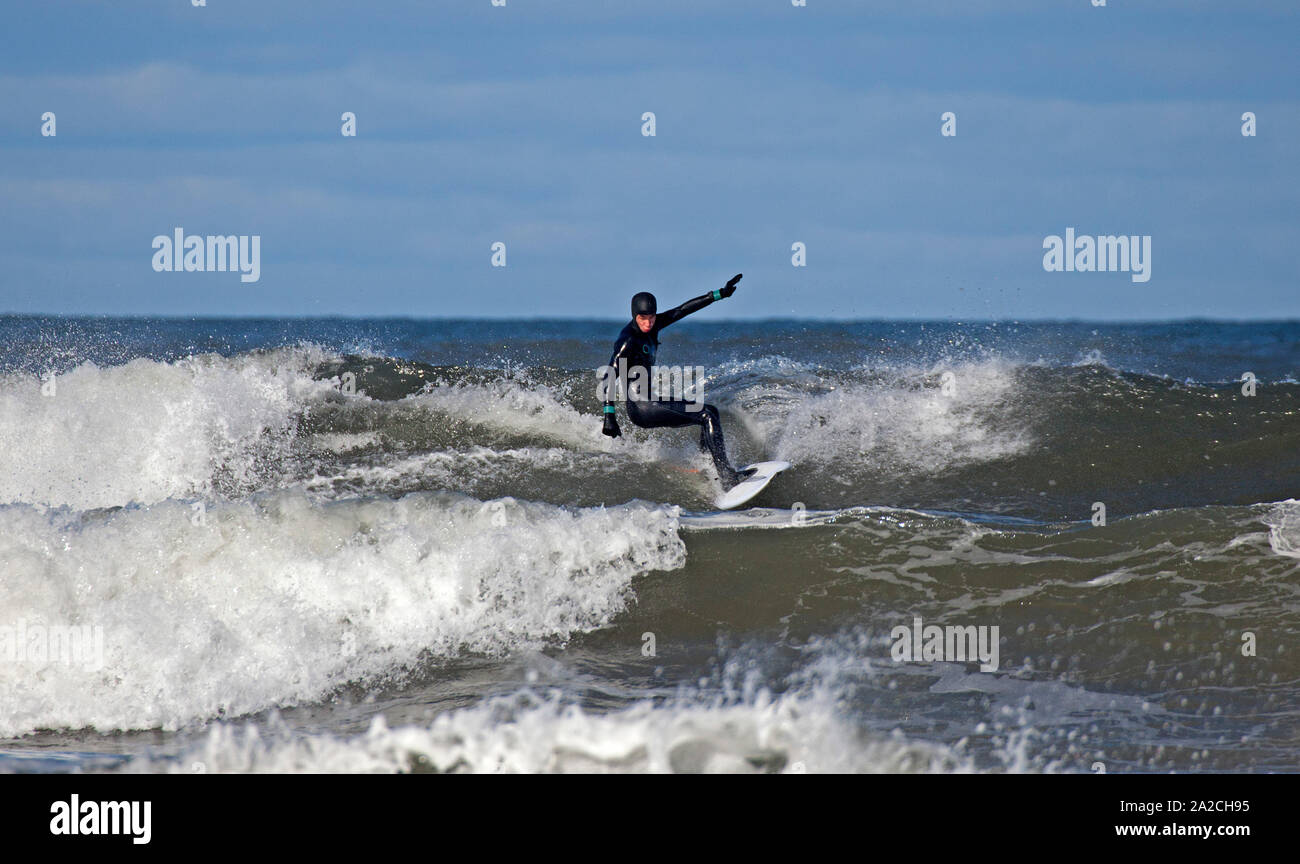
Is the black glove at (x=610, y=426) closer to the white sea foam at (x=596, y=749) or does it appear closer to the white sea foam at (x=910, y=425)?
the white sea foam at (x=910, y=425)

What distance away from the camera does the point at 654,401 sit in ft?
33.7

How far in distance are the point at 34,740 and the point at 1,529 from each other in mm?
2003

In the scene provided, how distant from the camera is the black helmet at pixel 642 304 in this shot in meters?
9.86

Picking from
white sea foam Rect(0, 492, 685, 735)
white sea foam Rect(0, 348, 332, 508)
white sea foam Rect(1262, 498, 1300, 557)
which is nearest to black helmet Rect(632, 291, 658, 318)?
white sea foam Rect(0, 492, 685, 735)

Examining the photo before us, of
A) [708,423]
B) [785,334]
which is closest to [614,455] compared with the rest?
[708,423]

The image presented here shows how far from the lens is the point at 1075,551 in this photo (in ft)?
26.2

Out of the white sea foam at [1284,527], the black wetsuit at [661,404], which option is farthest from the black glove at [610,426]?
the white sea foam at [1284,527]

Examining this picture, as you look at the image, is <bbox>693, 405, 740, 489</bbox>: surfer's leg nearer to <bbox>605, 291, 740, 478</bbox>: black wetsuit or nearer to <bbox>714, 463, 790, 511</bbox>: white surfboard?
<bbox>605, 291, 740, 478</bbox>: black wetsuit

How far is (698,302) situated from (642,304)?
0.56m

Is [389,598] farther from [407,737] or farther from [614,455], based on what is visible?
[614,455]

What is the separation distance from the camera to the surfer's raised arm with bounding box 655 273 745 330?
31.9 feet

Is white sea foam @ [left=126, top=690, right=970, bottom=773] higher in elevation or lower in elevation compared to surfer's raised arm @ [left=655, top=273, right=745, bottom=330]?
lower

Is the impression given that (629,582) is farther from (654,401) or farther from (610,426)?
(654,401)
